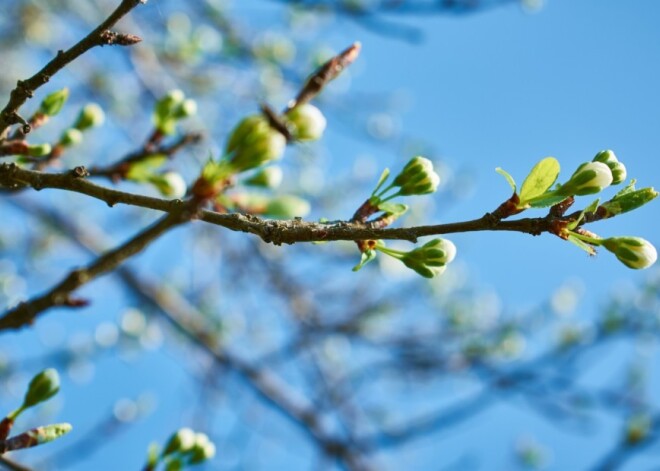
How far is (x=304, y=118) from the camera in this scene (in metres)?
1.45

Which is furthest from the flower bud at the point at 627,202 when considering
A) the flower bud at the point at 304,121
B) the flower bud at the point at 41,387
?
the flower bud at the point at 41,387

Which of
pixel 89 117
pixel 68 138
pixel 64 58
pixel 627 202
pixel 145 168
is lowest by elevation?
pixel 627 202

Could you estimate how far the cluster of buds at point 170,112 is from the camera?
2314mm

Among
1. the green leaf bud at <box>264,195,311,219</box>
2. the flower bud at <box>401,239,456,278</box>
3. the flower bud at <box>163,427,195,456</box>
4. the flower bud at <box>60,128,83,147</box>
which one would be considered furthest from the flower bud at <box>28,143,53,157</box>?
the flower bud at <box>401,239,456,278</box>

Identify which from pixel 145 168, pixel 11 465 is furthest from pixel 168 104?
pixel 11 465

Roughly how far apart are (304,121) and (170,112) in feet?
3.36

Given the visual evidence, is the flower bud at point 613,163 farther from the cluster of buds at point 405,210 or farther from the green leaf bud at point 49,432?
the green leaf bud at point 49,432

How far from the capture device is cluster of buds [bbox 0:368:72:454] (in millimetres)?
1676

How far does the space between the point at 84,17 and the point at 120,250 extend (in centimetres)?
538

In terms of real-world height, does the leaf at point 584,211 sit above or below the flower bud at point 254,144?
below

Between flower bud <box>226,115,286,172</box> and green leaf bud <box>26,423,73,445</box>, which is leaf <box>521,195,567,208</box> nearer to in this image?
flower bud <box>226,115,286,172</box>

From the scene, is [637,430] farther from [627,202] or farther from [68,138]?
[68,138]

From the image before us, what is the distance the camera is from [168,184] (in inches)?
82.9

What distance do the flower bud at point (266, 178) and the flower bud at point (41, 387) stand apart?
79 cm
